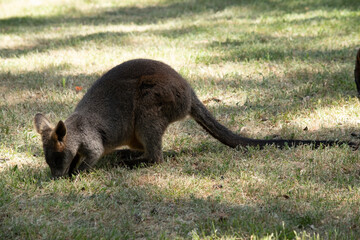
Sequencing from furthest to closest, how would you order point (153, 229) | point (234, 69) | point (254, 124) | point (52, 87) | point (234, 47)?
1. point (234, 47)
2. point (234, 69)
3. point (52, 87)
4. point (254, 124)
5. point (153, 229)

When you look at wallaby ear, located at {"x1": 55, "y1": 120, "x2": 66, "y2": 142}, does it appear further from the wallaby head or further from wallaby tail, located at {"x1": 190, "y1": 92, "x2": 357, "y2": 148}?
wallaby tail, located at {"x1": 190, "y1": 92, "x2": 357, "y2": 148}

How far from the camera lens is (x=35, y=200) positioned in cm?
385

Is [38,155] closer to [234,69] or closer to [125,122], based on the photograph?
[125,122]

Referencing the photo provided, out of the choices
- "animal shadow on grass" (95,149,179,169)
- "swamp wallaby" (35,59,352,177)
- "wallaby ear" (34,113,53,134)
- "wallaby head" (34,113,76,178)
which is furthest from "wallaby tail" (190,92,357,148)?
"wallaby ear" (34,113,53,134)

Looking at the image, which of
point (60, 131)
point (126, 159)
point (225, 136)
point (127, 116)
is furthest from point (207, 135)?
point (60, 131)

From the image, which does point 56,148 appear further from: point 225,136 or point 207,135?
point 207,135

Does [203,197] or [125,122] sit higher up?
[125,122]

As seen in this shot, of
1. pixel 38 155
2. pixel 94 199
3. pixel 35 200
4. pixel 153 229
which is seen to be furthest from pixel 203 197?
pixel 38 155

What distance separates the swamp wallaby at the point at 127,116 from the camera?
4387 millimetres

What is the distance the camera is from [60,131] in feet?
13.6

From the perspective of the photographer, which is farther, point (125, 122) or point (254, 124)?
point (254, 124)

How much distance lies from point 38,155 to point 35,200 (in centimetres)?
110

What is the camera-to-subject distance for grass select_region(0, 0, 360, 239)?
3.50 metres

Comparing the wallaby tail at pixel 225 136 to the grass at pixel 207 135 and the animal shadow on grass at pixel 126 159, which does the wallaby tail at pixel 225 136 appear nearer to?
the grass at pixel 207 135
